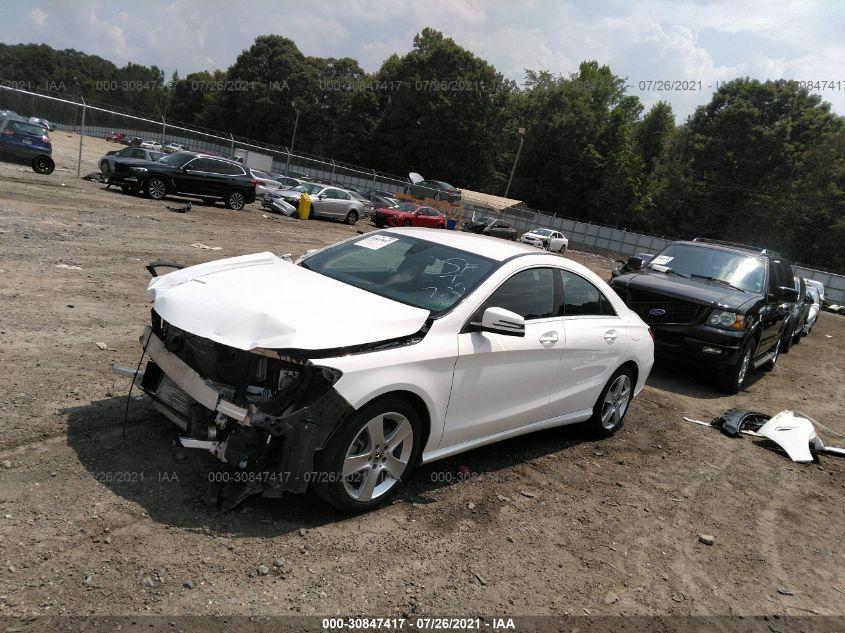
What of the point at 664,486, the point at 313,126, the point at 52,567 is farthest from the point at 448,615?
the point at 313,126

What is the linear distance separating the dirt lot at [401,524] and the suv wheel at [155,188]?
13.4 meters

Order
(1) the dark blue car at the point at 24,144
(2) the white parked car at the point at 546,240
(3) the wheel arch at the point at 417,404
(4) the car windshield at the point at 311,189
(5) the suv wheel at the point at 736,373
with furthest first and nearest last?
(2) the white parked car at the point at 546,240, (4) the car windshield at the point at 311,189, (1) the dark blue car at the point at 24,144, (5) the suv wheel at the point at 736,373, (3) the wheel arch at the point at 417,404

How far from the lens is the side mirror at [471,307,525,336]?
405 centimetres

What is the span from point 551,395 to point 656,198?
6055 centimetres

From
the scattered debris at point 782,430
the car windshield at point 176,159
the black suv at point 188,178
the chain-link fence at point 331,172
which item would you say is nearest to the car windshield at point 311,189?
the black suv at point 188,178

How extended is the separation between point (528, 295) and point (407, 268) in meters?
0.96

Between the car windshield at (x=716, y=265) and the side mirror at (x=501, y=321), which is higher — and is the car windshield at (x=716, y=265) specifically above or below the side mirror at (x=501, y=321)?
above

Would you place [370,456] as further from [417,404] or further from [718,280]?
[718,280]

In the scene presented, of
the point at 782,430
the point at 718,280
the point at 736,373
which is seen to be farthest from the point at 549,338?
the point at 718,280

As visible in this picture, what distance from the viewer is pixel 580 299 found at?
17.5ft

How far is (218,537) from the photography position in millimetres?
3248

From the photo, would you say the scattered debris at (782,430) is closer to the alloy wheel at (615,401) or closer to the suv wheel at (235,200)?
the alloy wheel at (615,401)

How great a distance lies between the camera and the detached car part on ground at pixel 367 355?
333cm

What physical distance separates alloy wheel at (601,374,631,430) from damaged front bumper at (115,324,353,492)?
3293 millimetres
